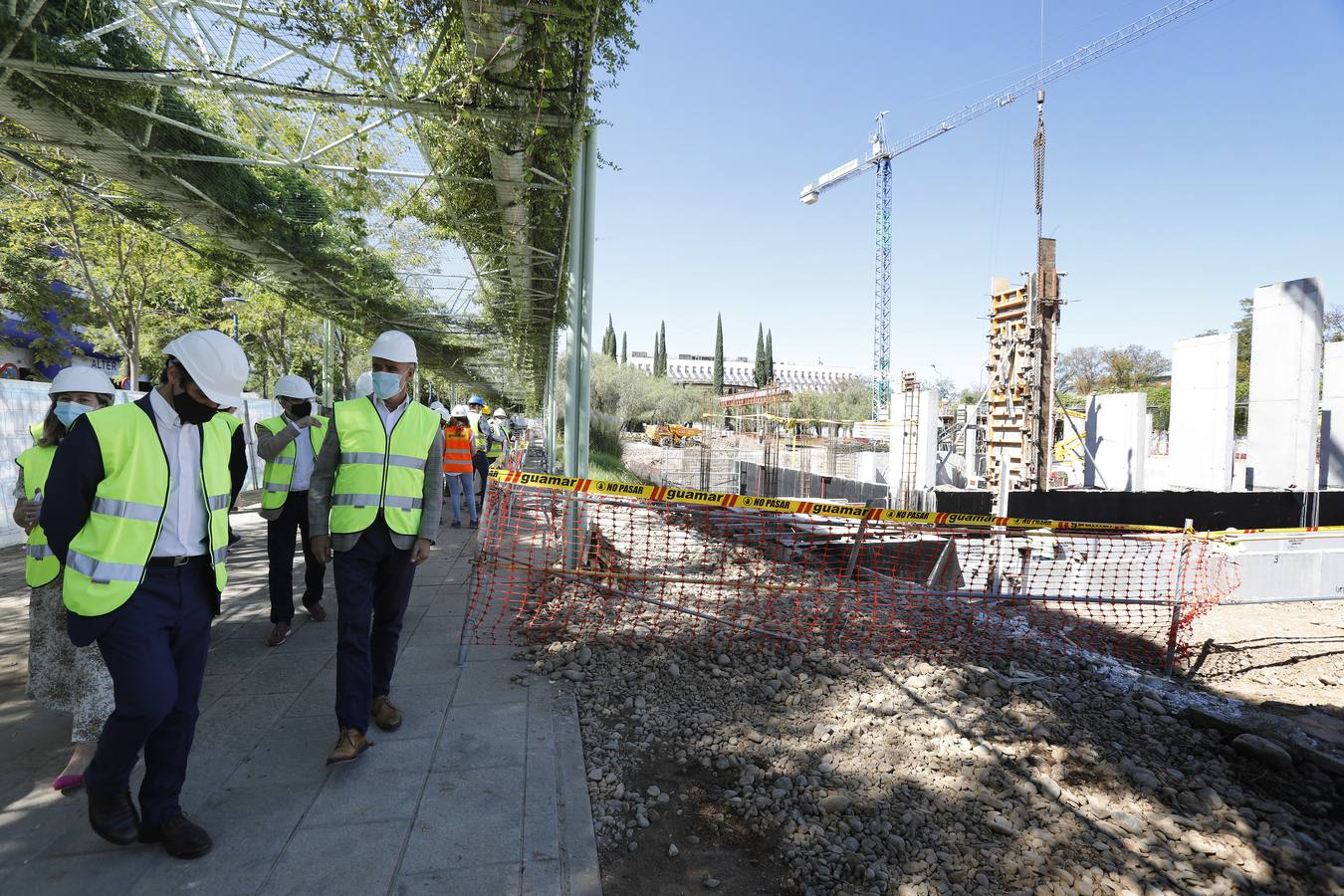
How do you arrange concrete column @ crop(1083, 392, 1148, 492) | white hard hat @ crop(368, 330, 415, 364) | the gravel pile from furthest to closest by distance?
concrete column @ crop(1083, 392, 1148, 492)
white hard hat @ crop(368, 330, 415, 364)
the gravel pile

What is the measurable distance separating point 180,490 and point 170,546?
20cm

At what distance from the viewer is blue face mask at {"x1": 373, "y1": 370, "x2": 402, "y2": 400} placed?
3.14 metres

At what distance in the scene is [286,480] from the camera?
4551mm

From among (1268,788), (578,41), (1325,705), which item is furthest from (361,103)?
(1325,705)

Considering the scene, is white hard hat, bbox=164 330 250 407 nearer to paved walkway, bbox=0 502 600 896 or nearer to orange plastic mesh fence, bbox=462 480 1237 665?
paved walkway, bbox=0 502 600 896

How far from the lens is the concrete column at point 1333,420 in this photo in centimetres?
1163

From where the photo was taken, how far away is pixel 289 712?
11.8 ft

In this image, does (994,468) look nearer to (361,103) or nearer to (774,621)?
(774,621)

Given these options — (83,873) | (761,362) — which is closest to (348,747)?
(83,873)

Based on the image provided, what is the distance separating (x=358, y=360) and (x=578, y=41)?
113ft

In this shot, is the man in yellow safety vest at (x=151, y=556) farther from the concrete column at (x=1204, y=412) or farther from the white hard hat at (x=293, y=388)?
the concrete column at (x=1204, y=412)

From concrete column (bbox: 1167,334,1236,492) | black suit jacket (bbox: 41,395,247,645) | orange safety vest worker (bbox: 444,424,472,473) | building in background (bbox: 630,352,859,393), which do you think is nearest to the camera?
black suit jacket (bbox: 41,395,247,645)

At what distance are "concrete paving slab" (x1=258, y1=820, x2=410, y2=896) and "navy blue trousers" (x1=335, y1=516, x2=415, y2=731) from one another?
0.58 m

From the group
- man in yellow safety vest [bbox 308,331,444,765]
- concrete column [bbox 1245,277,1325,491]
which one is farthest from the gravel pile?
concrete column [bbox 1245,277,1325,491]
